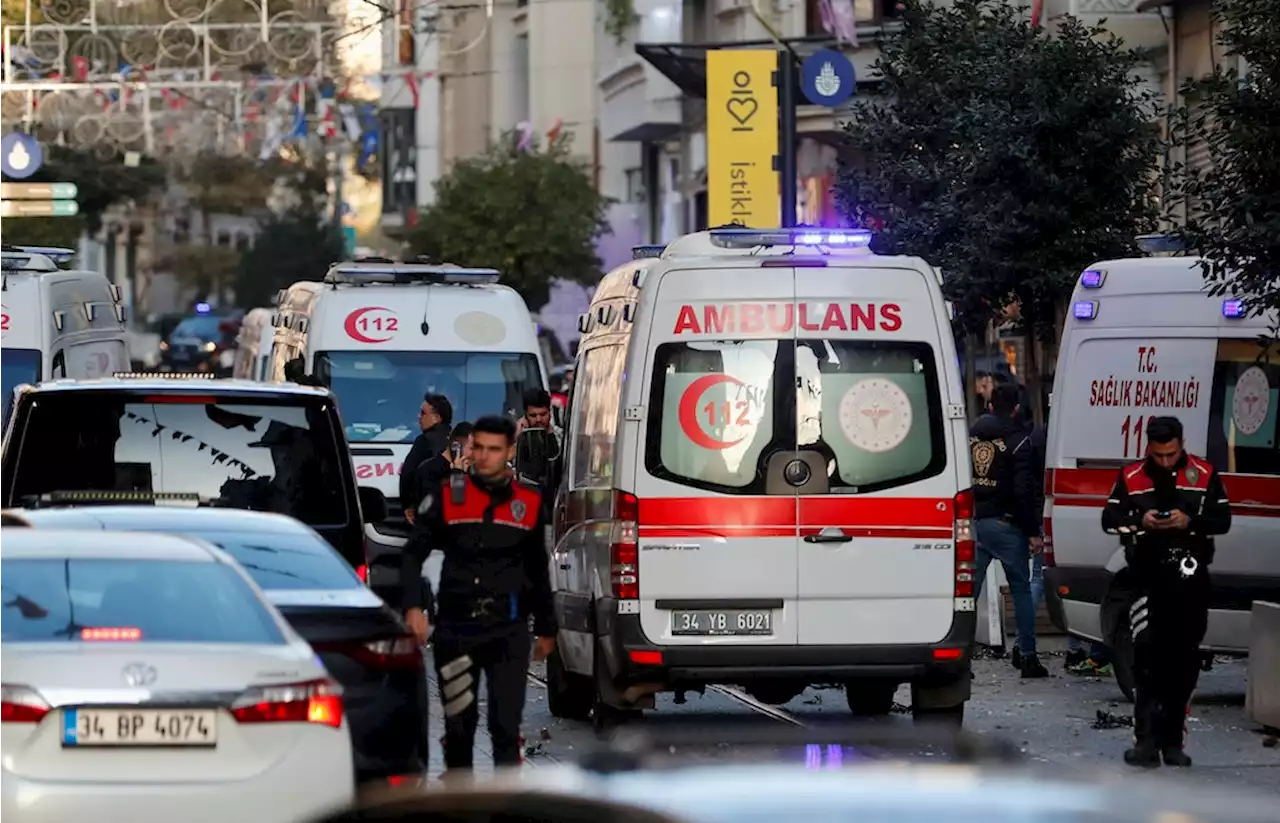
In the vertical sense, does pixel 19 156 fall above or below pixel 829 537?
above

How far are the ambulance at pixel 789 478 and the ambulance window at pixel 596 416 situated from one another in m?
0.25

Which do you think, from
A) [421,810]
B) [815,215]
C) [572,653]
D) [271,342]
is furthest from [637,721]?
[815,215]

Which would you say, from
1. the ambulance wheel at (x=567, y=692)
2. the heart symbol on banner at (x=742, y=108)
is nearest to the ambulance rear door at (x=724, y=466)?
the ambulance wheel at (x=567, y=692)

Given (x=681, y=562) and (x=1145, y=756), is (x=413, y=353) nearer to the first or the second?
(x=681, y=562)

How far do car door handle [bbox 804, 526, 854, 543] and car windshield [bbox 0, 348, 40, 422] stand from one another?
34.6 feet

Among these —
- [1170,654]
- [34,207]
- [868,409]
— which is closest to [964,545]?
[868,409]

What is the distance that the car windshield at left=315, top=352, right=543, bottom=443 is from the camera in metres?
22.0

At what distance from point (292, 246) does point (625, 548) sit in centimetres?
8001

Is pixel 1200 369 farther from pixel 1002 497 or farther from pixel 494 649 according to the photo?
pixel 494 649

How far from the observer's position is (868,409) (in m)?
12.8

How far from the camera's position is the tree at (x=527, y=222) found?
5325 centimetres

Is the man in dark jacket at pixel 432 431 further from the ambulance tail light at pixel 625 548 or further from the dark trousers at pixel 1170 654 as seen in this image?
the dark trousers at pixel 1170 654

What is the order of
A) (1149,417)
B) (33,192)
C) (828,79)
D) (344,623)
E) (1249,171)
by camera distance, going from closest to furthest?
1. (344,623)
2. (1249,171)
3. (1149,417)
4. (828,79)
5. (33,192)

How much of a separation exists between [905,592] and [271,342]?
15.5 metres
